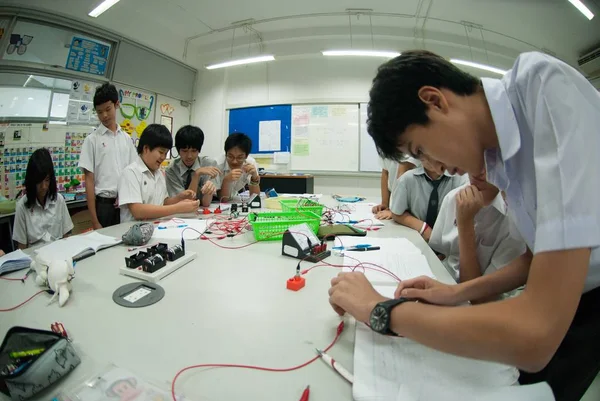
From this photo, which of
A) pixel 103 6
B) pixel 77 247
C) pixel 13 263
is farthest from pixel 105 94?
pixel 13 263

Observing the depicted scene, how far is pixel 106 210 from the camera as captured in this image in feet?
7.36

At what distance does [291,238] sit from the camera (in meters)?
1.08

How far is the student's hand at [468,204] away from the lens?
38.4 inches

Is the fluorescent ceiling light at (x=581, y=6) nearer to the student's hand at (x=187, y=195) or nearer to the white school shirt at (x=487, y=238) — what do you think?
the white school shirt at (x=487, y=238)

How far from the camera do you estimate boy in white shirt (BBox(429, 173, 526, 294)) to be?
3.18 ft

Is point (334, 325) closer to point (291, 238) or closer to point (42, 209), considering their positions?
point (291, 238)

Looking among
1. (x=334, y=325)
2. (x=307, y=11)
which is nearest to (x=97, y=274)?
(x=334, y=325)

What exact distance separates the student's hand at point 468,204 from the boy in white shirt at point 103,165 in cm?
253

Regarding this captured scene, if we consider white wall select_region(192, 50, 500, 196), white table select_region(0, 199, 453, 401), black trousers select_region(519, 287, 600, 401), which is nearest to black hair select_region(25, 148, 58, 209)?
white table select_region(0, 199, 453, 401)

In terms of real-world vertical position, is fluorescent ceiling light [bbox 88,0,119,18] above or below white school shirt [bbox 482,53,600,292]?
above

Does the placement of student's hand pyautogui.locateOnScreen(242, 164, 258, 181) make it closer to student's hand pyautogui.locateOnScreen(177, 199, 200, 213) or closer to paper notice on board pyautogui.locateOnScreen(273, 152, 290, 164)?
student's hand pyautogui.locateOnScreen(177, 199, 200, 213)

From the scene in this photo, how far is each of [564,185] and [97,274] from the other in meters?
1.23

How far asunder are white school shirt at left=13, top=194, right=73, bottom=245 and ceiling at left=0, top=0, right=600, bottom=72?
2.36 metres

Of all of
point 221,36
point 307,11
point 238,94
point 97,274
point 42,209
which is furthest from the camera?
point 238,94
